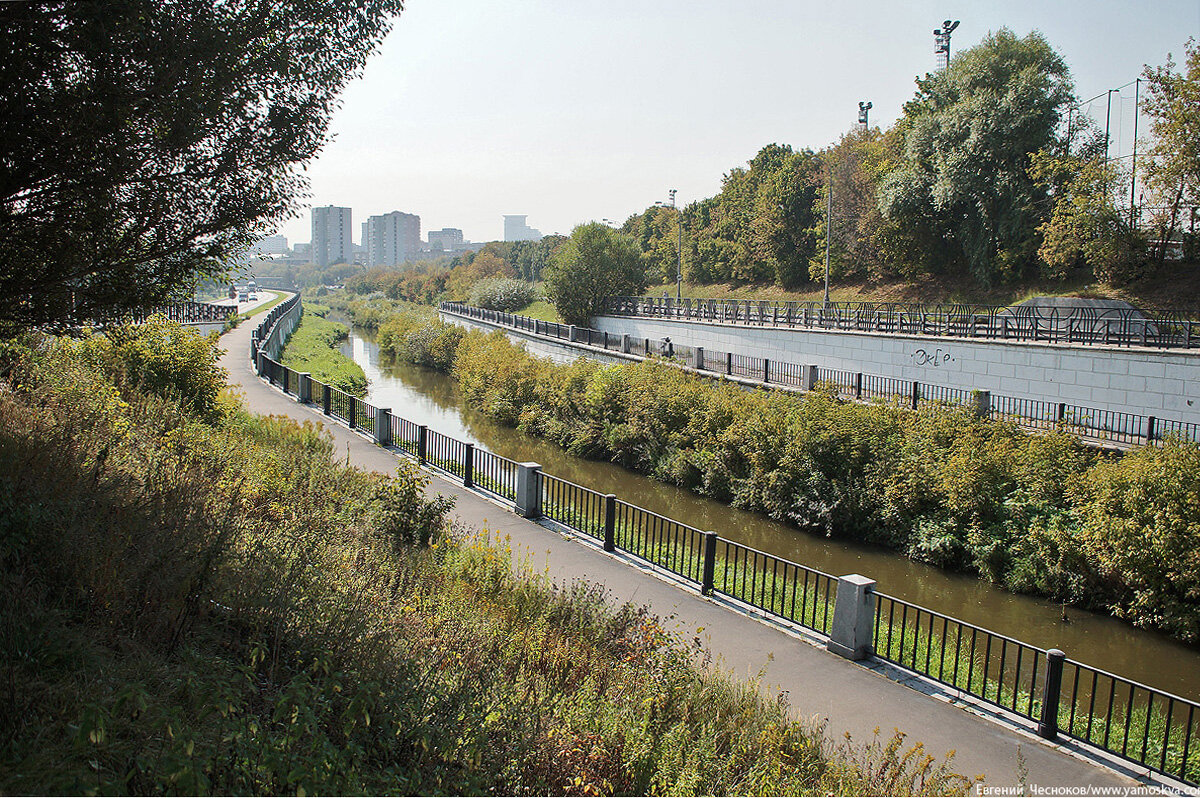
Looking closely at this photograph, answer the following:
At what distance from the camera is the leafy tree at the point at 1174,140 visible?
27234 millimetres

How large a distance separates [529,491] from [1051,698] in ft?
26.6

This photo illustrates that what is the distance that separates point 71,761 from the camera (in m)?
3.28

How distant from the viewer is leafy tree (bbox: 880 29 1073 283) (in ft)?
121

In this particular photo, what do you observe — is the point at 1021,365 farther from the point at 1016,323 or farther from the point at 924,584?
the point at 924,584

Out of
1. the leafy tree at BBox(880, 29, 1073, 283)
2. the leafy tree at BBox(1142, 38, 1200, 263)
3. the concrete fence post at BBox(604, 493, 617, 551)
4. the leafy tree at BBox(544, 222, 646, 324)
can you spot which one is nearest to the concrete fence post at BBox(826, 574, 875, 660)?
the concrete fence post at BBox(604, 493, 617, 551)

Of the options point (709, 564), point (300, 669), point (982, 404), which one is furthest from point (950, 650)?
point (300, 669)

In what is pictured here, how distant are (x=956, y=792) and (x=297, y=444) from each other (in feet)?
39.4

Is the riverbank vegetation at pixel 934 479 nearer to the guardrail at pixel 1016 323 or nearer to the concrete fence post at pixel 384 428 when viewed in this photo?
the guardrail at pixel 1016 323

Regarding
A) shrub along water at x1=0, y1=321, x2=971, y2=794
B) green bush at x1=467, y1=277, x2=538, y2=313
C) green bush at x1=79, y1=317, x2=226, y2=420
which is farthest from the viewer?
green bush at x1=467, y1=277, x2=538, y2=313

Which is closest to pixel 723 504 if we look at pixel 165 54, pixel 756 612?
pixel 756 612

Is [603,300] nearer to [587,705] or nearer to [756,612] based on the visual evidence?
[756,612]

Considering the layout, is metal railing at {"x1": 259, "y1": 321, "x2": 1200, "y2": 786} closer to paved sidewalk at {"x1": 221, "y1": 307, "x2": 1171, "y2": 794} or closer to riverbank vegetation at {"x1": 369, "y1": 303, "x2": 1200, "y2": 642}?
paved sidewalk at {"x1": 221, "y1": 307, "x2": 1171, "y2": 794}

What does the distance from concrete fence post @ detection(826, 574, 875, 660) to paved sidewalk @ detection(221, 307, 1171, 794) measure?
0.17m

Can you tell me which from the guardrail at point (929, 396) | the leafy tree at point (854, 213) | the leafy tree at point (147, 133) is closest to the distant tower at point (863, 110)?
the leafy tree at point (854, 213)
